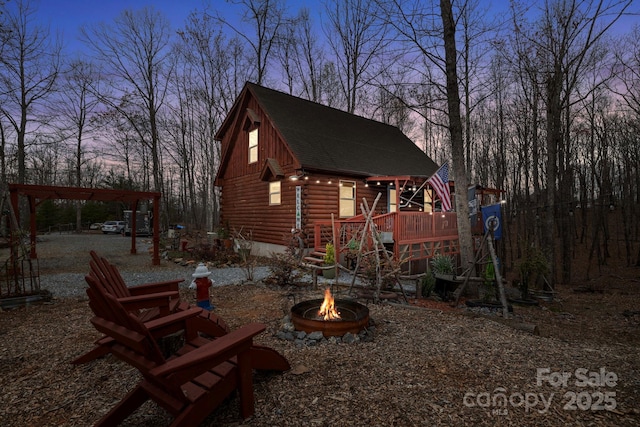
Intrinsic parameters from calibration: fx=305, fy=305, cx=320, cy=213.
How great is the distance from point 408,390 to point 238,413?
153cm

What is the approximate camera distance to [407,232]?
9969 millimetres

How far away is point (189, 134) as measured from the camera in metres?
28.9

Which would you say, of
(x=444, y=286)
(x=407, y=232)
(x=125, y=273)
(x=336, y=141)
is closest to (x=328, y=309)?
(x=444, y=286)

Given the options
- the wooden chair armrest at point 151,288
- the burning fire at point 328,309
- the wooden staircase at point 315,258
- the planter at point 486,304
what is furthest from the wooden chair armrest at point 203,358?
the wooden staircase at point 315,258

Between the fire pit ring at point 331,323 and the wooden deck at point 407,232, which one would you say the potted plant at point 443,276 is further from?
the fire pit ring at point 331,323

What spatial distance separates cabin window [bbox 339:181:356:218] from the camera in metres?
13.6

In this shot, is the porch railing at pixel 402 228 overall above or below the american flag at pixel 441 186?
below

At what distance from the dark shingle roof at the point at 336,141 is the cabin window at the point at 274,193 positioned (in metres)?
2.25

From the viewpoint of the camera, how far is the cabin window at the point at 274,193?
45.1ft

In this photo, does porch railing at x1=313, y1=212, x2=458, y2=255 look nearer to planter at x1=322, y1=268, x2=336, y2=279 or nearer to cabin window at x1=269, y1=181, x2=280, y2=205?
planter at x1=322, y1=268, x2=336, y2=279

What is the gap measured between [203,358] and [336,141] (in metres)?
13.9

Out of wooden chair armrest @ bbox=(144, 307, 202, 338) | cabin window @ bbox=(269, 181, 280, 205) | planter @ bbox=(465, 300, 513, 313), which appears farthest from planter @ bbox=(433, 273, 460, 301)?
cabin window @ bbox=(269, 181, 280, 205)

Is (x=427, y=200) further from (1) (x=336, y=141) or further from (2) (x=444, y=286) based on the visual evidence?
(2) (x=444, y=286)

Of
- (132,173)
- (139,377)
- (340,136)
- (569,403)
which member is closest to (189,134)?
(132,173)
